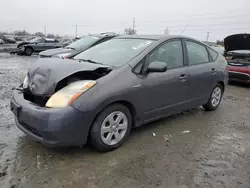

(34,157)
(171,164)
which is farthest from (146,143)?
(34,157)

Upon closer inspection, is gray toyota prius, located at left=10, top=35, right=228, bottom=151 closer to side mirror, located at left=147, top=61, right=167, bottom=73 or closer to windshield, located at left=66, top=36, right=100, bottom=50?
side mirror, located at left=147, top=61, right=167, bottom=73

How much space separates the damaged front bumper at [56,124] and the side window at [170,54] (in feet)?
4.70

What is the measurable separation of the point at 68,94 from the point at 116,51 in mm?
1353

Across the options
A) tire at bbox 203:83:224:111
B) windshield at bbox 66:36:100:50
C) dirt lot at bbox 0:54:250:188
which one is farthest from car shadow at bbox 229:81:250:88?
windshield at bbox 66:36:100:50

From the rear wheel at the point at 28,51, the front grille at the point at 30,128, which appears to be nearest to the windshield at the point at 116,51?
the front grille at the point at 30,128

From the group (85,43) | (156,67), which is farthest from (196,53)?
(85,43)

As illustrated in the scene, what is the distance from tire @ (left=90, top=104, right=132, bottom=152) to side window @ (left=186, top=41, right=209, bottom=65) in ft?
5.70

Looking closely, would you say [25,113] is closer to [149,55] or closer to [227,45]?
[149,55]

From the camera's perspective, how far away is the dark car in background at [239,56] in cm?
815

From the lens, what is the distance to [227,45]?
8914 mm

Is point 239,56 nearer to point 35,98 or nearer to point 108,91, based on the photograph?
point 108,91

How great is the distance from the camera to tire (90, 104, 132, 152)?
3.02 meters

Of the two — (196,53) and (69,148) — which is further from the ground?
(196,53)

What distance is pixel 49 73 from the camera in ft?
10.0
